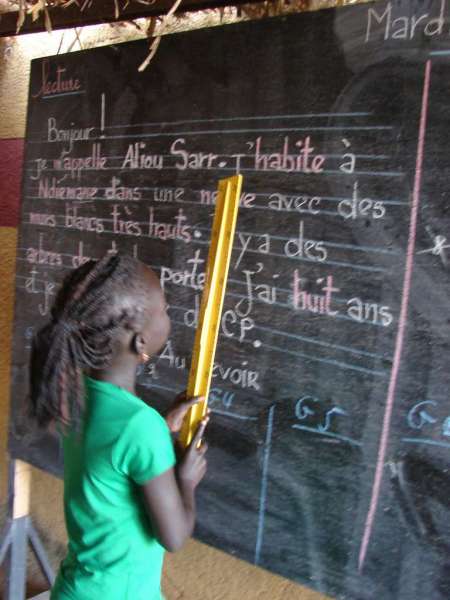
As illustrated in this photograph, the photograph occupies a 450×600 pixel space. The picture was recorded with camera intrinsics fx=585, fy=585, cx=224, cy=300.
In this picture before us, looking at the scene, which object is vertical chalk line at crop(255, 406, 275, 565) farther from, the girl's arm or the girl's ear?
the girl's ear

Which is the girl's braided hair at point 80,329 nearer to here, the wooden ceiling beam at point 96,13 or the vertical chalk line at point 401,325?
the vertical chalk line at point 401,325

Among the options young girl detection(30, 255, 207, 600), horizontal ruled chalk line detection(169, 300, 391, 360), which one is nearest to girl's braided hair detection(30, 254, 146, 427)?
young girl detection(30, 255, 207, 600)

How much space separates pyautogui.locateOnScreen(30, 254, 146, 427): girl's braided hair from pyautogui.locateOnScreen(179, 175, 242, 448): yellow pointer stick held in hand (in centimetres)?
16

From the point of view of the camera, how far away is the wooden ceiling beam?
1.66 meters

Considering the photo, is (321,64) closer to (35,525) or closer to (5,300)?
(5,300)

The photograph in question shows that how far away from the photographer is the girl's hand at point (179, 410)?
3.61ft

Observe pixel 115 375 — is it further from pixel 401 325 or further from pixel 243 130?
pixel 243 130

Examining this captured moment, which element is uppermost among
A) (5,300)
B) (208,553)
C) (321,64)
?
(321,64)

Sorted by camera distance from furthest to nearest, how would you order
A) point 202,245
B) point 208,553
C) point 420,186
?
point 208,553 < point 202,245 < point 420,186

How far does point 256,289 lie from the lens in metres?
1.54

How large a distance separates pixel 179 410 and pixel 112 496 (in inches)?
8.3

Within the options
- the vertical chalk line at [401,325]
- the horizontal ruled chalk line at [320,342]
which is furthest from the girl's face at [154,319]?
the vertical chalk line at [401,325]

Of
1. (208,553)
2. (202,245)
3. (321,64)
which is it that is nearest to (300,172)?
(321,64)

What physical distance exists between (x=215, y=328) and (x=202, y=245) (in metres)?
0.64
